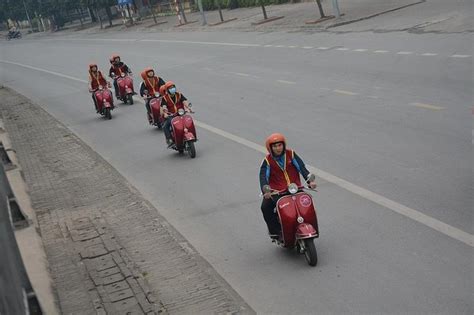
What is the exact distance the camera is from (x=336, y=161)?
12.9 meters

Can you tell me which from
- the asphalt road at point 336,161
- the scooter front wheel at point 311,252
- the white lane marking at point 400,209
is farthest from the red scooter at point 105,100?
the scooter front wheel at point 311,252

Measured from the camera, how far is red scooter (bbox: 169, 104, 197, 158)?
50.0ft

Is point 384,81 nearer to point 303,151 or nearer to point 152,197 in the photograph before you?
point 303,151

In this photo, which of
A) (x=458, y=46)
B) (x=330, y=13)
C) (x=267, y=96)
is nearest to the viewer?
(x=267, y=96)

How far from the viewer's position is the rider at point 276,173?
9.02 m

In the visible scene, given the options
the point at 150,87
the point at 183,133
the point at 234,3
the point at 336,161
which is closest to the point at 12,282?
the point at 336,161

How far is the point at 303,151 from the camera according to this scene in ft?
45.8

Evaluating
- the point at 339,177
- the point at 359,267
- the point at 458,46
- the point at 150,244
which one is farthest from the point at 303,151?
the point at 458,46

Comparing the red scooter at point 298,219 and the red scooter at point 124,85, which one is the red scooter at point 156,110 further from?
the red scooter at point 298,219

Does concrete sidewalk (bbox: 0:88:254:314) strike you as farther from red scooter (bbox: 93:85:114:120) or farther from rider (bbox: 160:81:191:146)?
red scooter (bbox: 93:85:114:120)

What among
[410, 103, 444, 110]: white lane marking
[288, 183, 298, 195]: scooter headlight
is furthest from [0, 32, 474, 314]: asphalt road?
[288, 183, 298, 195]: scooter headlight

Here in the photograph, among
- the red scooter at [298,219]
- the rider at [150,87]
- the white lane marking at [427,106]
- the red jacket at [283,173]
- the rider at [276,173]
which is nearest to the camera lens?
the red scooter at [298,219]

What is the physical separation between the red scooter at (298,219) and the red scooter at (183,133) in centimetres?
639

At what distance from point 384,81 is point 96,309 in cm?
1249
